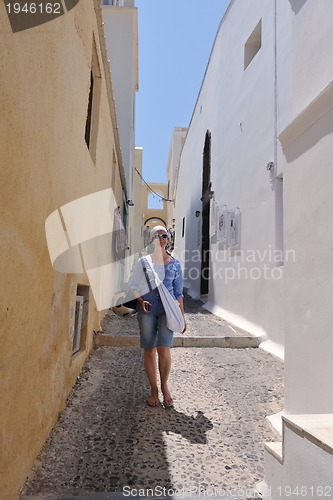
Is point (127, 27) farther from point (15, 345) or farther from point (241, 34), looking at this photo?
point (15, 345)

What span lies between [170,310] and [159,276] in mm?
293

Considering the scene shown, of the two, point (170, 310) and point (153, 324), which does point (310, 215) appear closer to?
point (170, 310)

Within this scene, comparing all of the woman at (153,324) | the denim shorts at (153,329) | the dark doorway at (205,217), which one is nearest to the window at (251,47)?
the dark doorway at (205,217)

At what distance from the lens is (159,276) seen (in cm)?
309

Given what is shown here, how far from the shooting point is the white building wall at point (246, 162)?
5176 millimetres

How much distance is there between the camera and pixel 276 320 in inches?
186

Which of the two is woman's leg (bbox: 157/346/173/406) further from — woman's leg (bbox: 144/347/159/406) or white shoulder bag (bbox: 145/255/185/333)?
white shoulder bag (bbox: 145/255/185/333)

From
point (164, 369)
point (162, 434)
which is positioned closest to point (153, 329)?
point (164, 369)

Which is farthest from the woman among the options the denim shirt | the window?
the window

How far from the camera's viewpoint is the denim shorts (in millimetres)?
3023

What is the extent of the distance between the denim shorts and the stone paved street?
0.49 meters

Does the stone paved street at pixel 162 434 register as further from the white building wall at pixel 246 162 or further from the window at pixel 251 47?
the window at pixel 251 47

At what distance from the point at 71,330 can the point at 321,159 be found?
223cm

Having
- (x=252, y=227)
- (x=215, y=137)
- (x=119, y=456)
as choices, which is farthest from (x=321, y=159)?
(x=215, y=137)
